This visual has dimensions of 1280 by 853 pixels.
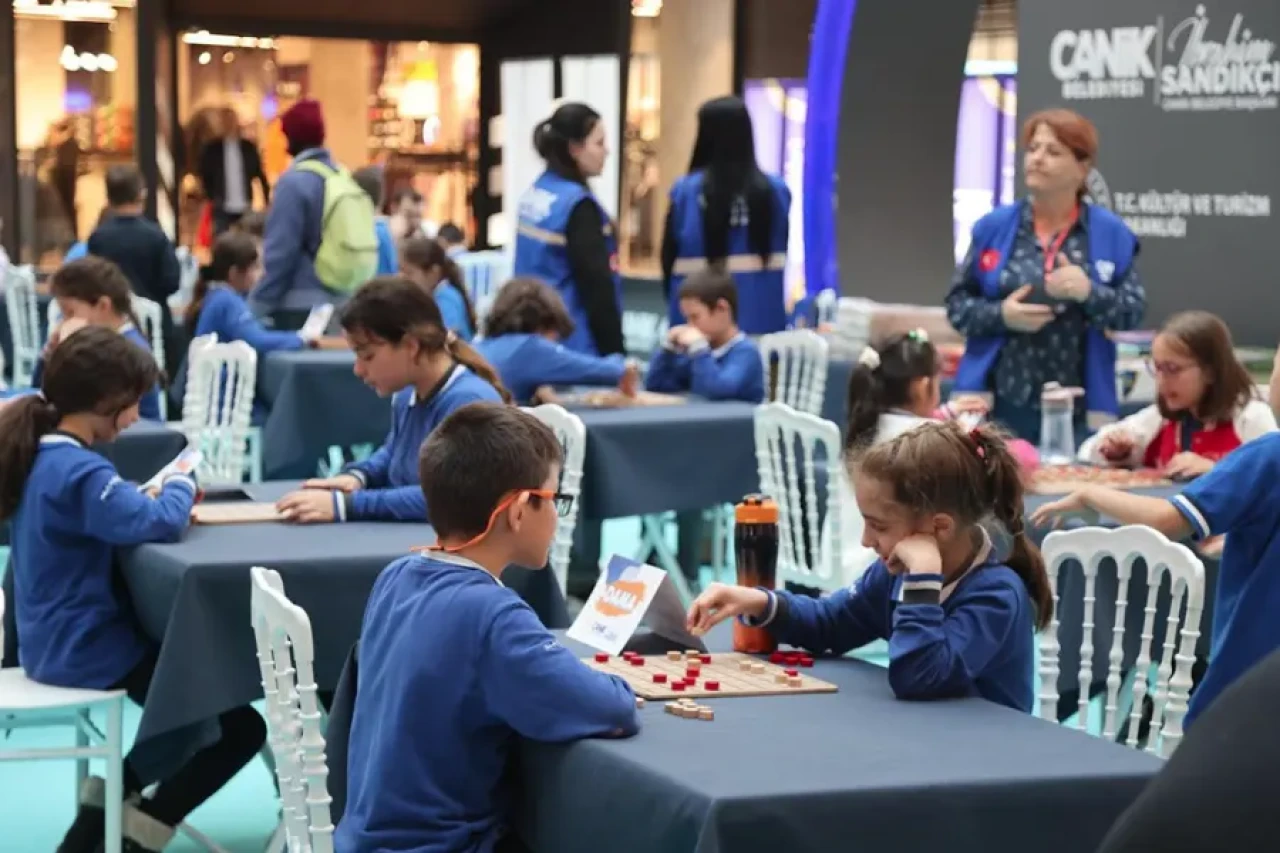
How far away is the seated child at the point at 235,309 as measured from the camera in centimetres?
827

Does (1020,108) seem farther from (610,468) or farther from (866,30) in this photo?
(610,468)

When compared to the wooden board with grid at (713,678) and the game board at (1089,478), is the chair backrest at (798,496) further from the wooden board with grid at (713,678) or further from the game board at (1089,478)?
the wooden board with grid at (713,678)

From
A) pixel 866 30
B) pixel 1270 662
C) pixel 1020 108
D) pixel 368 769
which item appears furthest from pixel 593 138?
pixel 1270 662

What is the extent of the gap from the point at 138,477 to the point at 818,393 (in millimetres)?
2517

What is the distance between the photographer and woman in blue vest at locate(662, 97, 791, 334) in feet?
25.2

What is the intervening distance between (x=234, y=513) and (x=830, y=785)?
94.0 inches

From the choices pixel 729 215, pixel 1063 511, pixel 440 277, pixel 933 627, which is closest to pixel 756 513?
pixel 933 627

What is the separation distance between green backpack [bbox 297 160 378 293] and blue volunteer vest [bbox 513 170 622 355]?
135 centimetres

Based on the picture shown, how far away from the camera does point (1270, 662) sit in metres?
1.09

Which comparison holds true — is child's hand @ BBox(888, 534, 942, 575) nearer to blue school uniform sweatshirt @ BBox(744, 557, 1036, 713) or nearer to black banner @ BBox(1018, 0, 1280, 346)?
blue school uniform sweatshirt @ BBox(744, 557, 1036, 713)

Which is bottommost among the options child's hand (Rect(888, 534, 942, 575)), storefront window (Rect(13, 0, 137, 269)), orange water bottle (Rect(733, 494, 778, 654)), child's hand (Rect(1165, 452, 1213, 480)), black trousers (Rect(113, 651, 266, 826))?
black trousers (Rect(113, 651, 266, 826))

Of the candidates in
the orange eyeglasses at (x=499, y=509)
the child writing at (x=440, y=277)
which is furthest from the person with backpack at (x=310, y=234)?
the orange eyeglasses at (x=499, y=509)

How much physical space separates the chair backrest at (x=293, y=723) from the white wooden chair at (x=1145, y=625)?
111cm

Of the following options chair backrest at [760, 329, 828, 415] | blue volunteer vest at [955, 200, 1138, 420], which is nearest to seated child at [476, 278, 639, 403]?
chair backrest at [760, 329, 828, 415]
